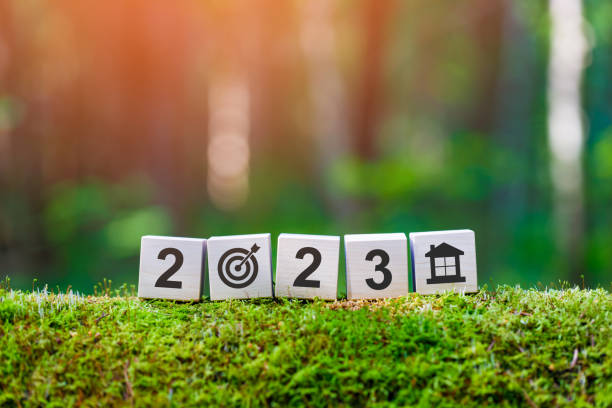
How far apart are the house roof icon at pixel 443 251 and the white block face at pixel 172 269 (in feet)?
3.87

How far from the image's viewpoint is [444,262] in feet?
7.82

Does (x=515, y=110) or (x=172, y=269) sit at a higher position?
(x=515, y=110)

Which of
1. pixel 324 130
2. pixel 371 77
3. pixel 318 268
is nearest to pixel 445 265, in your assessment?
pixel 318 268

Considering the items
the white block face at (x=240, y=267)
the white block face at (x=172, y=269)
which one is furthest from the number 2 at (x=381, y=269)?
the white block face at (x=172, y=269)

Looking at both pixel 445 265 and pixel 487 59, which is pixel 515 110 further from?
pixel 445 265

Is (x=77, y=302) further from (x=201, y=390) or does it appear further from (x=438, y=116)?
(x=438, y=116)

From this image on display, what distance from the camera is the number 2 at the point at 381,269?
238cm

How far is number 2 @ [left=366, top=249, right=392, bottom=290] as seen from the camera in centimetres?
238

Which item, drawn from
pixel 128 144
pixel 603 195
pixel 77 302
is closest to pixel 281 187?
pixel 128 144

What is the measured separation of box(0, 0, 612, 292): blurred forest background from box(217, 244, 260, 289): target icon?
730 cm

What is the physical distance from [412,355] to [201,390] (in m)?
0.80

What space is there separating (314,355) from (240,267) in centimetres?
73

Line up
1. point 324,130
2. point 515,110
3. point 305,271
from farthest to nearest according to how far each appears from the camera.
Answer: point 515,110 → point 324,130 → point 305,271

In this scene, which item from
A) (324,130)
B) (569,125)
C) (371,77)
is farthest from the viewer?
(324,130)
